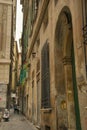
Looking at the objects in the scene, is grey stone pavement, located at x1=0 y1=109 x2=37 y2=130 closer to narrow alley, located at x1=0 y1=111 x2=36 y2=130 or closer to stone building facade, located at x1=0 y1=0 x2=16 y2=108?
narrow alley, located at x1=0 y1=111 x2=36 y2=130

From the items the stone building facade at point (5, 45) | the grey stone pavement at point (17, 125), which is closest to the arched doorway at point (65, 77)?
the grey stone pavement at point (17, 125)

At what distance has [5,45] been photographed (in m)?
31.3

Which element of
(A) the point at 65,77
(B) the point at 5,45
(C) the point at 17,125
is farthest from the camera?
(B) the point at 5,45

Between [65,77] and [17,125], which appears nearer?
[65,77]

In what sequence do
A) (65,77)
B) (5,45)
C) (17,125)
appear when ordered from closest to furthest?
(65,77) → (17,125) → (5,45)

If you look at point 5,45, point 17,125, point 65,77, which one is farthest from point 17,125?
point 5,45

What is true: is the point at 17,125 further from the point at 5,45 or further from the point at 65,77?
the point at 5,45

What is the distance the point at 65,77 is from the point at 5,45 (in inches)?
919

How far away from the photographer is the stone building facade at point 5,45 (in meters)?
29.5

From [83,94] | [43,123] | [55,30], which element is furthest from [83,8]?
[43,123]

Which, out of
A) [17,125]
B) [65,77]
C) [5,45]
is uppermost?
[5,45]

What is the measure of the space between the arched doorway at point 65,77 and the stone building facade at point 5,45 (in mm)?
20507

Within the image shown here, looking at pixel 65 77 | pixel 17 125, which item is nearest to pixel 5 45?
pixel 17 125

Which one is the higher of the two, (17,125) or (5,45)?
(5,45)
